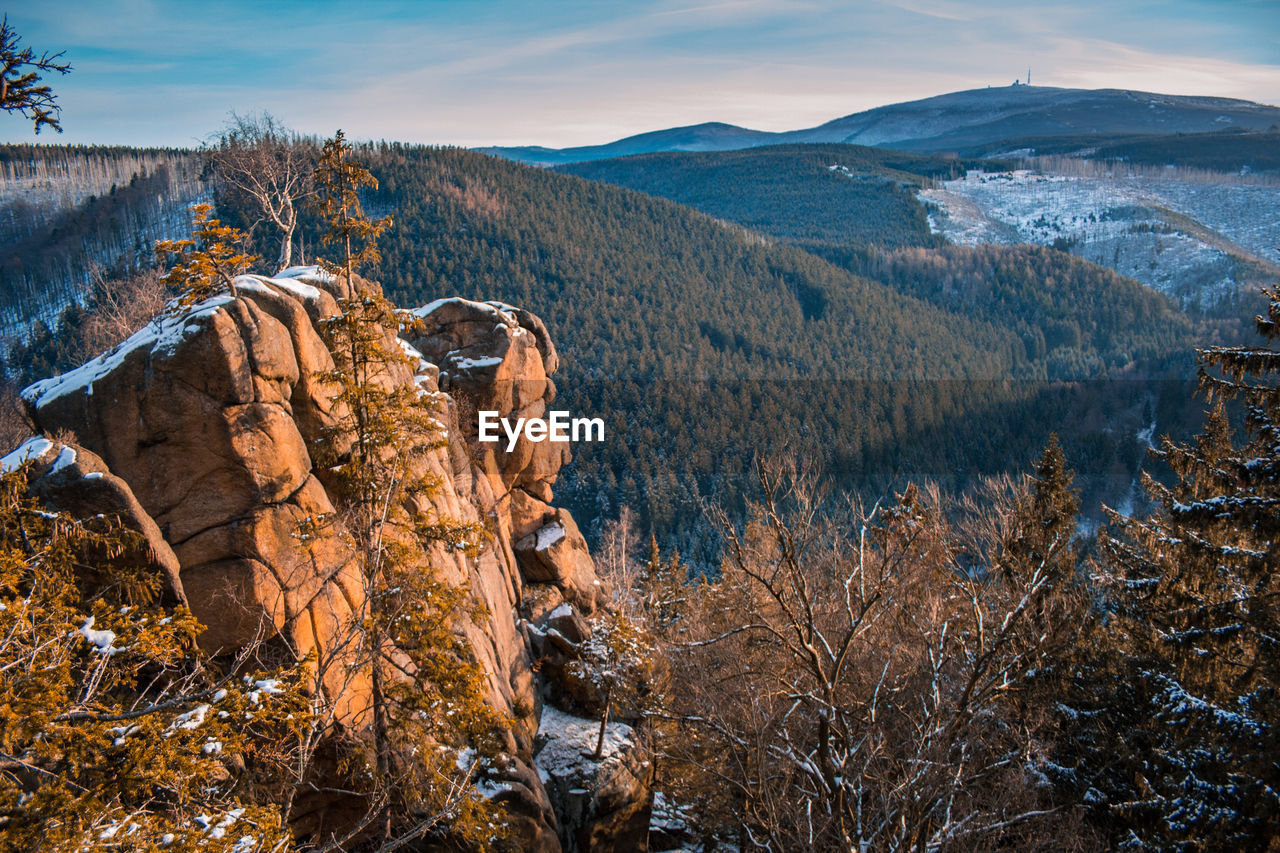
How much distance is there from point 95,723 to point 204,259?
296 inches

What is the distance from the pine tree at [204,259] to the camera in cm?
1160

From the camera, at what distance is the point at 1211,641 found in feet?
39.0

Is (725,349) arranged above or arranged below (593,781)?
above

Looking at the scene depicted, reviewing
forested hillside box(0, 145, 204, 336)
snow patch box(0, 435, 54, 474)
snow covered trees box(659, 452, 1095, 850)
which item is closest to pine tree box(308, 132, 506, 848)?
snow patch box(0, 435, 54, 474)

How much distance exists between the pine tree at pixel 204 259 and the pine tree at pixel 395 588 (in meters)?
1.71

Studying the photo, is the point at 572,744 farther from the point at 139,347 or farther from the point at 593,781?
the point at 139,347

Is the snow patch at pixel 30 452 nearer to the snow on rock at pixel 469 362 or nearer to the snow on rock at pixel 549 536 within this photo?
the snow on rock at pixel 469 362

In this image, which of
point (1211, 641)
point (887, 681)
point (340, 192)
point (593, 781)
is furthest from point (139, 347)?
point (1211, 641)

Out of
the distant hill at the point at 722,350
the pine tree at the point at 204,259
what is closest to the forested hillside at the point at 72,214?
the distant hill at the point at 722,350

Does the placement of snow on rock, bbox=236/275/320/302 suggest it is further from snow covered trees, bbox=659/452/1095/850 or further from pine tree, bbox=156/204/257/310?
snow covered trees, bbox=659/452/1095/850

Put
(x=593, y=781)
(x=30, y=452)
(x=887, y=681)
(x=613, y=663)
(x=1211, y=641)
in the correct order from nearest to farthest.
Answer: (x=30, y=452)
(x=1211, y=641)
(x=887, y=681)
(x=593, y=781)
(x=613, y=663)

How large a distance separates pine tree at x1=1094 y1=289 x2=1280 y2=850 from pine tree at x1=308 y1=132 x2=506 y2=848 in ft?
38.5

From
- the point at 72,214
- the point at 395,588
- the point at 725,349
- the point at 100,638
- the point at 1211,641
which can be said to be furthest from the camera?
the point at 725,349

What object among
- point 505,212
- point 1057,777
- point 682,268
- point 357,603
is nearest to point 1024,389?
point 682,268
